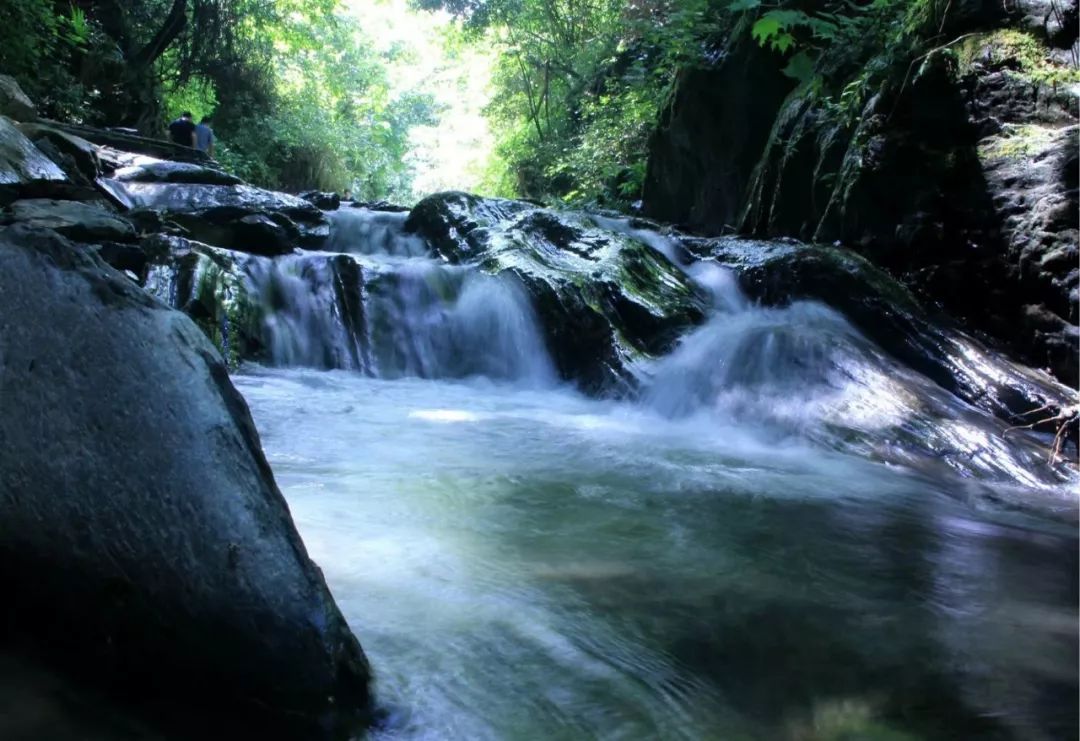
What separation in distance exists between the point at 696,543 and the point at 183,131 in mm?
14471

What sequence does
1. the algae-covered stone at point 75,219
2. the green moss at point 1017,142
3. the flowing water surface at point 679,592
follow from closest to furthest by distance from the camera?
1. the flowing water surface at point 679,592
2. the green moss at point 1017,142
3. the algae-covered stone at point 75,219

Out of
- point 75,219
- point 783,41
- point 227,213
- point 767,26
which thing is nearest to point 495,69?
point 783,41

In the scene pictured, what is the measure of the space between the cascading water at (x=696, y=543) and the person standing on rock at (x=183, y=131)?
9.50m

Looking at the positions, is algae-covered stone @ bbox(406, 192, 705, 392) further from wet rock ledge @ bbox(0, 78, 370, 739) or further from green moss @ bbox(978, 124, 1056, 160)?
wet rock ledge @ bbox(0, 78, 370, 739)

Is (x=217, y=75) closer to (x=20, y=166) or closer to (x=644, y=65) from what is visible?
(x=644, y=65)

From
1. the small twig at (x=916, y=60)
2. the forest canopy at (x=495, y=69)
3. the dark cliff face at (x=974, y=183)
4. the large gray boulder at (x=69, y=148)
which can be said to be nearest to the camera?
the dark cliff face at (x=974, y=183)

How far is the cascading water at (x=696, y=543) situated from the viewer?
1837 mm

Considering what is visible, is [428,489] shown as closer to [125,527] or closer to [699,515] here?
[699,515]

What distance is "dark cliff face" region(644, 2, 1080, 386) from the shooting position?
5086mm

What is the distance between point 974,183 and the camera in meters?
5.67

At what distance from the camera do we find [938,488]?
3.94 meters

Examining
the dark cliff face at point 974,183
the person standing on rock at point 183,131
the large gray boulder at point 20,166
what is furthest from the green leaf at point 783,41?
the person standing on rock at point 183,131

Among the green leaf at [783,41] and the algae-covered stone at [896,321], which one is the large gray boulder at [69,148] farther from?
the green leaf at [783,41]

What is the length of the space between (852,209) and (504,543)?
17.5ft
